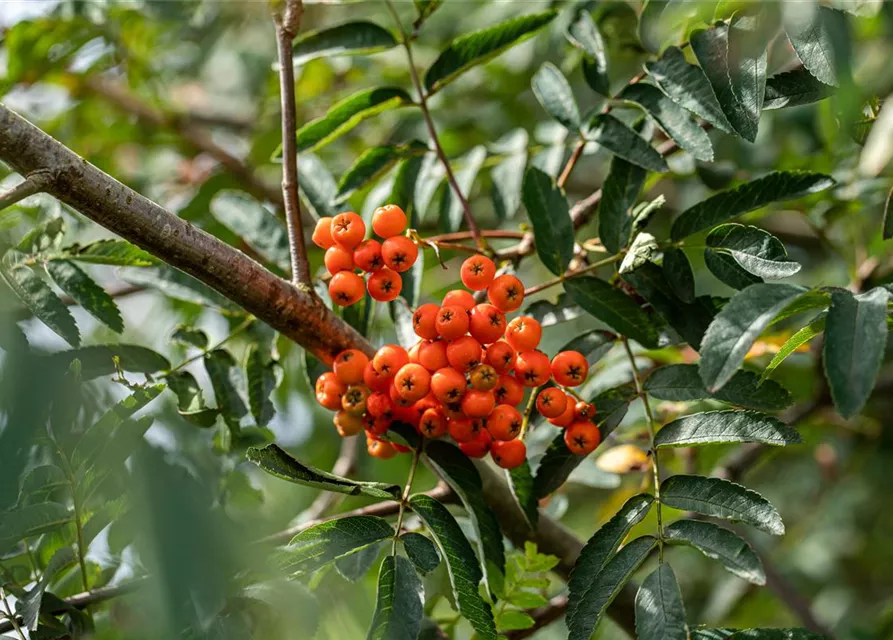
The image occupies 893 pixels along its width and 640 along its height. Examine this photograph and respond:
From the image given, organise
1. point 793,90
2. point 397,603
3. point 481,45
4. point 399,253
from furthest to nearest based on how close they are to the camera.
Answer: point 481,45 → point 399,253 → point 793,90 → point 397,603

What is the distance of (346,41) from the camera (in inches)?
71.2

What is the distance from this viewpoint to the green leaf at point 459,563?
1222 mm

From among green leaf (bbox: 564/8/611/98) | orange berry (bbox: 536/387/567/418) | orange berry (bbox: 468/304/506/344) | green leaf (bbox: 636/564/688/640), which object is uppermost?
green leaf (bbox: 564/8/611/98)

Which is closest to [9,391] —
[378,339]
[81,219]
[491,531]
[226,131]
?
[491,531]

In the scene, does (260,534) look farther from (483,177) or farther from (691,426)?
(483,177)

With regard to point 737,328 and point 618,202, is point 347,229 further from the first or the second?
point 737,328

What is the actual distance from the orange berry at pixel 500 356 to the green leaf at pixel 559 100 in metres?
0.62

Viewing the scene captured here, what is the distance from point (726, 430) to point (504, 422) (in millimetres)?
354

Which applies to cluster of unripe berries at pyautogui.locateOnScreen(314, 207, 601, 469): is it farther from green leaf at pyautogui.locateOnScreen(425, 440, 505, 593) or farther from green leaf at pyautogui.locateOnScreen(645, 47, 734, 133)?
green leaf at pyautogui.locateOnScreen(645, 47, 734, 133)

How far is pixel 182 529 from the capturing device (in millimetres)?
797

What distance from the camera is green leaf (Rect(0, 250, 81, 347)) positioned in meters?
1.44

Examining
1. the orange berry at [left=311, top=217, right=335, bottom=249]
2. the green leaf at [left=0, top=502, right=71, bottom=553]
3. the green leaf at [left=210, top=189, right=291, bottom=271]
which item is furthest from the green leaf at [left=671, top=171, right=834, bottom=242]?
the green leaf at [left=0, top=502, right=71, bottom=553]

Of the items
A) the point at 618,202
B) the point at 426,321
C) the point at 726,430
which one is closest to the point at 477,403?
the point at 426,321

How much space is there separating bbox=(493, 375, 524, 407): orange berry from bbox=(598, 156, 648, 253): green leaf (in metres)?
0.35
